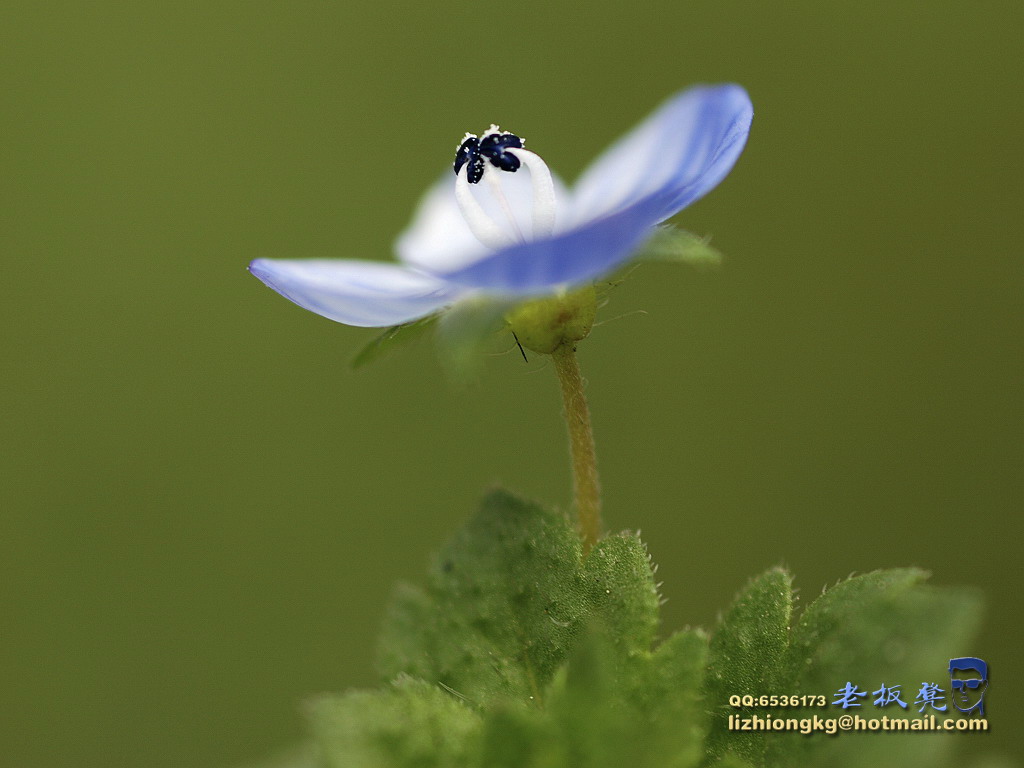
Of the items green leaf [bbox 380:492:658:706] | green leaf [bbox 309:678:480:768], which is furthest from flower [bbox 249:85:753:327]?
green leaf [bbox 309:678:480:768]

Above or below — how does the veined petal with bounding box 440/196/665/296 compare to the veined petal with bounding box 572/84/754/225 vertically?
below

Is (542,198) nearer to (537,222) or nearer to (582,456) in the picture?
(537,222)

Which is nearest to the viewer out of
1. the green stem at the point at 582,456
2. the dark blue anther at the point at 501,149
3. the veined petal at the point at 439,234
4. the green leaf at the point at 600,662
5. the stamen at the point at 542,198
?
the green leaf at the point at 600,662

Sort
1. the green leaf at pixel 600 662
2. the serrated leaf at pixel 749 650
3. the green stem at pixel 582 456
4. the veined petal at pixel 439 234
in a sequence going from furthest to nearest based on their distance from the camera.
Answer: the veined petal at pixel 439 234
the green stem at pixel 582 456
the serrated leaf at pixel 749 650
the green leaf at pixel 600 662

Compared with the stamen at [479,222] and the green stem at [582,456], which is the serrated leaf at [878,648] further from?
the stamen at [479,222]

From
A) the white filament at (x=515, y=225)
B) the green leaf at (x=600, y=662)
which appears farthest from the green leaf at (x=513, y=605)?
the white filament at (x=515, y=225)

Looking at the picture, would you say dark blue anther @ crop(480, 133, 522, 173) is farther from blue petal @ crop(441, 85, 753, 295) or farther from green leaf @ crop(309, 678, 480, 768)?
green leaf @ crop(309, 678, 480, 768)
